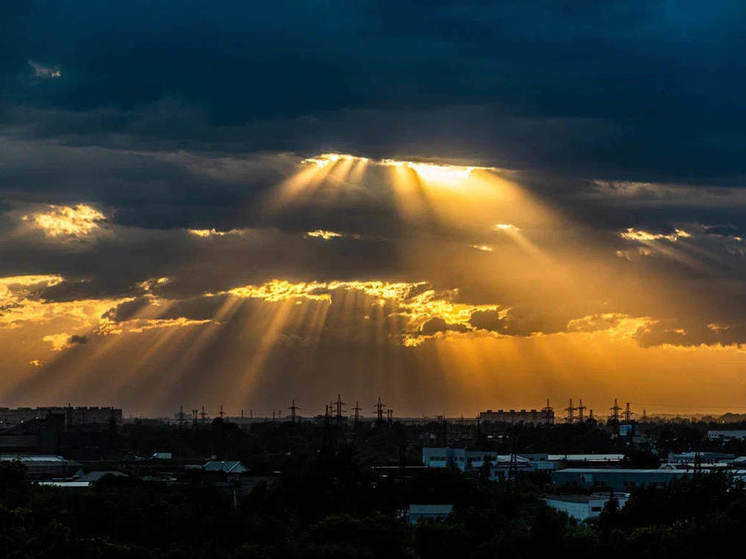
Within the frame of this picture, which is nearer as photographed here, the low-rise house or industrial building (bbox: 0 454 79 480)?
the low-rise house

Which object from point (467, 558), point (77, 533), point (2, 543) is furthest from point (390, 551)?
point (2, 543)

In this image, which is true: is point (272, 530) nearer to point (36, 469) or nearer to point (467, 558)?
point (467, 558)

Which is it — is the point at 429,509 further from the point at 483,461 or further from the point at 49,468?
the point at 483,461

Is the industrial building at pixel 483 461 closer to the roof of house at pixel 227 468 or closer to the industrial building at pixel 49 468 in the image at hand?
the roof of house at pixel 227 468

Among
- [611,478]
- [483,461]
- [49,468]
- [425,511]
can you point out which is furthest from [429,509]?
[483,461]

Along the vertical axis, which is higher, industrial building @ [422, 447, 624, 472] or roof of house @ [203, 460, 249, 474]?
industrial building @ [422, 447, 624, 472]

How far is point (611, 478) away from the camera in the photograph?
146 meters

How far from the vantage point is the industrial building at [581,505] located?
109 m

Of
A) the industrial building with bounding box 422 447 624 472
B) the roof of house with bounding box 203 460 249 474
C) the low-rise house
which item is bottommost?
the low-rise house

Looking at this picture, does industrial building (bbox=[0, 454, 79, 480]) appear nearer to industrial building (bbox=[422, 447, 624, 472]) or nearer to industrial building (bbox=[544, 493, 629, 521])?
industrial building (bbox=[422, 447, 624, 472])

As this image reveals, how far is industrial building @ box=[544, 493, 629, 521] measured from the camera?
109 meters

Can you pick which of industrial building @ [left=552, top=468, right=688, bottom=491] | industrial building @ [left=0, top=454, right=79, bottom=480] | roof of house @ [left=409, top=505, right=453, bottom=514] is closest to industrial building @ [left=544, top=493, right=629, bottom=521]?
roof of house @ [left=409, top=505, right=453, bottom=514]

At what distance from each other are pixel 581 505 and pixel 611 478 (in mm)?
36692

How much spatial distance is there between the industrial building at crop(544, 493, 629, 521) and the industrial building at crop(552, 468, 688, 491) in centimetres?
2316
